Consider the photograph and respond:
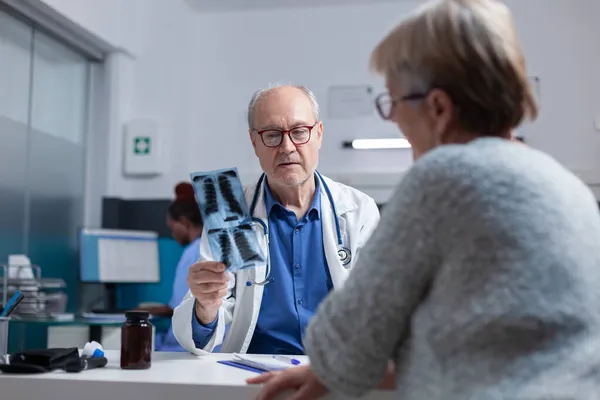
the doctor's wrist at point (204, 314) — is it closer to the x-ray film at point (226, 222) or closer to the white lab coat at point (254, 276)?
the white lab coat at point (254, 276)

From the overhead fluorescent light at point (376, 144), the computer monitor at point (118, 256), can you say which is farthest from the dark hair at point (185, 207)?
the overhead fluorescent light at point (376, 144)

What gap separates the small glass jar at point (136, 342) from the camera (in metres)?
1.52

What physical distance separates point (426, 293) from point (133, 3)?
429cm

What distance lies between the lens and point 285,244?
2.10 m

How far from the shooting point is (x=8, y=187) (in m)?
3.97

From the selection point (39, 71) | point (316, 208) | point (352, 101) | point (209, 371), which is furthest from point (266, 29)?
point (209, 371)

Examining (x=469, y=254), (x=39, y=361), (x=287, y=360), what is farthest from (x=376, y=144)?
(x=469, y=254)

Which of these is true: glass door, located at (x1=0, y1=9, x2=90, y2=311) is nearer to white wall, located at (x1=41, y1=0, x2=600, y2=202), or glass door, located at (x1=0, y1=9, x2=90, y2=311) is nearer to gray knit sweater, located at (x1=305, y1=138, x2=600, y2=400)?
white wall, located at (x1=41, y1=0, x2=600, y2=202)

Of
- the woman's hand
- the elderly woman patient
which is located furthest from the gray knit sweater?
the woman's hand

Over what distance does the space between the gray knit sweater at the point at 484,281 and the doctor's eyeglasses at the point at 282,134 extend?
1.17 m

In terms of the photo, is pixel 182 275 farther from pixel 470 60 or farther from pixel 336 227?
pixel 470 60

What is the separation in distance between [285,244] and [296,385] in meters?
0.89

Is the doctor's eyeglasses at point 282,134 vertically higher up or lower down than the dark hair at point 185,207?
higher up

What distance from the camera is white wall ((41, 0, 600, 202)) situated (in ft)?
16.1
